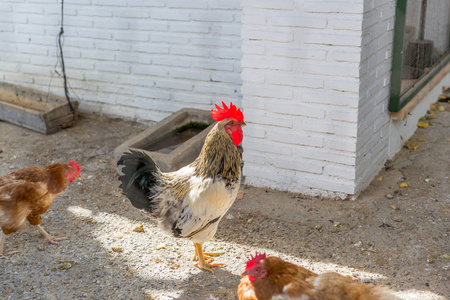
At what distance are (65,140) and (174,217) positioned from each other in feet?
10.2

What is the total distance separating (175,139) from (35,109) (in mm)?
2177

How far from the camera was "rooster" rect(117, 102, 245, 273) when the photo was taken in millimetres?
3729

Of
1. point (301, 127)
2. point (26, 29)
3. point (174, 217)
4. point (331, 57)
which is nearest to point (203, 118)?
point (301, 127)

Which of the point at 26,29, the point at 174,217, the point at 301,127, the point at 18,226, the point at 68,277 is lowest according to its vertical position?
the point at 68,277

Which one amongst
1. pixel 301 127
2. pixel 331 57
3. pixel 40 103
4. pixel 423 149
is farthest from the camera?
pixel 40 103

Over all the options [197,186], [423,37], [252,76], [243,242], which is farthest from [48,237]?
[423,37]

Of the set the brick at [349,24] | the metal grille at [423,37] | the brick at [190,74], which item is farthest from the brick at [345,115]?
the brick at [190,74]

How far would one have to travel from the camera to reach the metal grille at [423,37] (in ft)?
→ 17.6

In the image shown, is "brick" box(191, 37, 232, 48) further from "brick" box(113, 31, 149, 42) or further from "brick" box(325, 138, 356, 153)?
"brick" box(325, 138, 356, 153)

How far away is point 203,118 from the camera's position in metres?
5.96

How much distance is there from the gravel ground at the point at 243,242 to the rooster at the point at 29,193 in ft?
0.87

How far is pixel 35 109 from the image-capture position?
6.80 metres

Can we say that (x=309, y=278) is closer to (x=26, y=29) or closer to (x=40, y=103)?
(x=40, y=103)

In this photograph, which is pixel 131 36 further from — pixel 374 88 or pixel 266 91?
pixel 374 88
